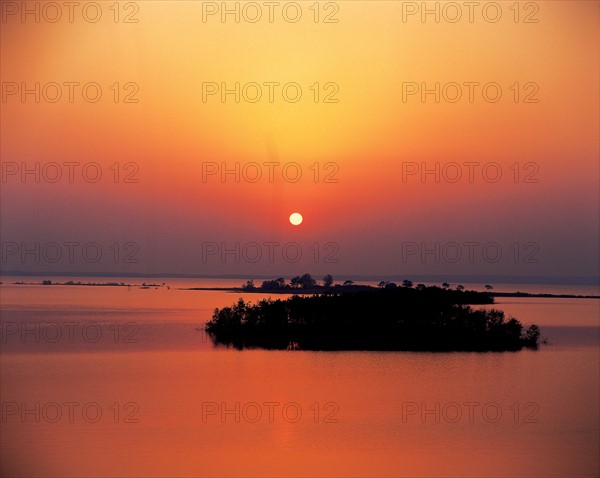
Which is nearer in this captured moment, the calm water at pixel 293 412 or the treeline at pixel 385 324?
the calm water at pixel 293 412

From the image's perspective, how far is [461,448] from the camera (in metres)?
8.71

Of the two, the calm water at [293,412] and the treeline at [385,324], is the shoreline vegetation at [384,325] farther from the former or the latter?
the calm water at [293,412]

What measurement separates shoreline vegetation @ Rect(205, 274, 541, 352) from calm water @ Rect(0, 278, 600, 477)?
51 centimetres

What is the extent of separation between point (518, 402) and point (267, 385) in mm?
3550

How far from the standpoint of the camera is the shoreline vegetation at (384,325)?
58.2 feet

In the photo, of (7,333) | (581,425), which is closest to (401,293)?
(581,425)

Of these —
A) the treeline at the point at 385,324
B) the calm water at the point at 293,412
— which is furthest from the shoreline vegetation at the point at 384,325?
the calm water at the point at 293,412

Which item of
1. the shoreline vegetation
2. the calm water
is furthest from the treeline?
the calm water

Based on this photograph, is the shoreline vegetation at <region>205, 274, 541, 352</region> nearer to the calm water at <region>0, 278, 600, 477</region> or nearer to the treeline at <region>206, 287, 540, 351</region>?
the treeline at <region>206, 287, 540, 351</region>

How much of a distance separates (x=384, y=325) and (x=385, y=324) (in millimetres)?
28

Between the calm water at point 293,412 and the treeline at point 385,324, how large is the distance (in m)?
0.52

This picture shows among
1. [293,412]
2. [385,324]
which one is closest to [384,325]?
[385,324]

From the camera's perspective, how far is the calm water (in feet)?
25.9

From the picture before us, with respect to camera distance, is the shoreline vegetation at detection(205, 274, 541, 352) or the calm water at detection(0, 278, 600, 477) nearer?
the calm water at detection(0, 278, 600, 477)
